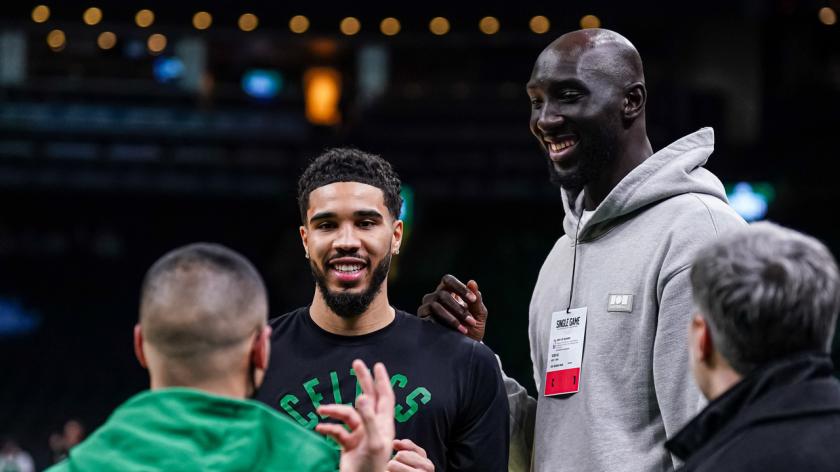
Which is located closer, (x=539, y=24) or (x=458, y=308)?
(x=458, y=308)

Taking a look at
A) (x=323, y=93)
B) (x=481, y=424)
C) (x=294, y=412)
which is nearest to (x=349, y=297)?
(x=294, y=412)

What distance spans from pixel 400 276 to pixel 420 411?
14.4 metres

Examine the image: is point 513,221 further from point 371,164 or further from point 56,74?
point 371,164

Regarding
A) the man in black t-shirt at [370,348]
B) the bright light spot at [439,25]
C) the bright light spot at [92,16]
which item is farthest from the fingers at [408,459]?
the bright light spot at [92,16]

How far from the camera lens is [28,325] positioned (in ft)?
57.7

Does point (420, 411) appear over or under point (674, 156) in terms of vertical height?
under

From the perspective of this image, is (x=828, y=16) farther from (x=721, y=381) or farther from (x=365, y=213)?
(x=721, y=381)

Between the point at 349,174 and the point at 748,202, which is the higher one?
the point at 349,174

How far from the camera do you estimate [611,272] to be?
292 cm

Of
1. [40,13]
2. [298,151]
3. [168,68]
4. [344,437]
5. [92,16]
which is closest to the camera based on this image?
[344,437]

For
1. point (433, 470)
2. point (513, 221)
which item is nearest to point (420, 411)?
point (433, 470)

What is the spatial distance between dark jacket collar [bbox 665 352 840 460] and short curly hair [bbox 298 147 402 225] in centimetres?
153

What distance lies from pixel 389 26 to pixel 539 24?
2.32m

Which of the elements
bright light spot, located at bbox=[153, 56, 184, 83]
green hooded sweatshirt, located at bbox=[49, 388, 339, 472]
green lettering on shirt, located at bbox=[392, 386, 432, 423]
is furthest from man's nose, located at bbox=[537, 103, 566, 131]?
bright light spot, located at bbox=[153, 56, 184, 83]
